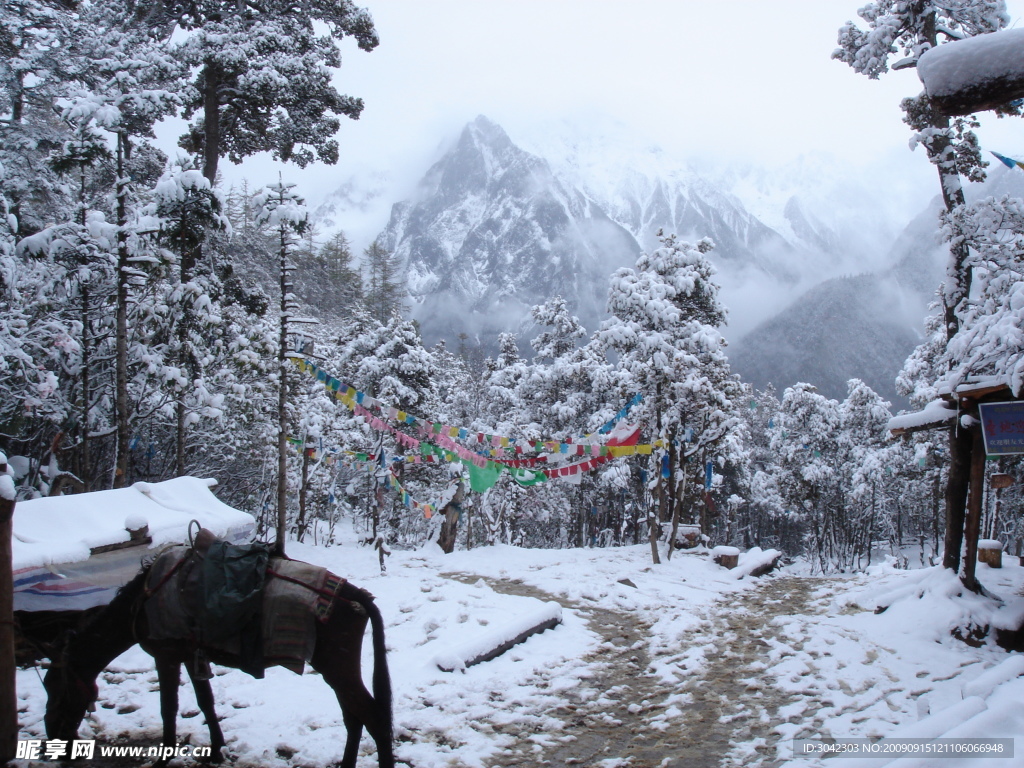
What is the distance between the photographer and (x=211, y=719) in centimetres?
400

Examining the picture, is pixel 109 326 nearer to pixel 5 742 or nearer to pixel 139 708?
pixel 139 708

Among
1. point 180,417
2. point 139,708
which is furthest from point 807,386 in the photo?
point 139,708

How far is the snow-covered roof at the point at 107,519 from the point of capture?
536 centimetres

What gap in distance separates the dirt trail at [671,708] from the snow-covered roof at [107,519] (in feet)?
15.1

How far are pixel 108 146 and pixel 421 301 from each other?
148 meters

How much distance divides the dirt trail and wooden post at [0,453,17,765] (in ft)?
10.4

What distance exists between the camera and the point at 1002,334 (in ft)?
18.3

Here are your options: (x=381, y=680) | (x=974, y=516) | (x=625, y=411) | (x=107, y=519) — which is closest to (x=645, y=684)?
(x=381, y=680)

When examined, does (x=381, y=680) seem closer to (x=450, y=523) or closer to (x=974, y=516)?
(x=974, y=516)

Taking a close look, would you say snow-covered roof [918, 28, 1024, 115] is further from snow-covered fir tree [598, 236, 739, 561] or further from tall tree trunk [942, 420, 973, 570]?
snow-covered fir tree [598, 236, 739, 561]

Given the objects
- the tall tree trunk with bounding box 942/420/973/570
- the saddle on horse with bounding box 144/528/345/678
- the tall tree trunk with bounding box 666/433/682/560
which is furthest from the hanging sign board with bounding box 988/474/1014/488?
the saddle on horse with bounding box 144/528/345/678

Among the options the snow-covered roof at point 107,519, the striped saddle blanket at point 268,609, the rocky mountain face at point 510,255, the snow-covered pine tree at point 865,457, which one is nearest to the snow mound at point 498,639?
the striped saddle blanket at point 268,609

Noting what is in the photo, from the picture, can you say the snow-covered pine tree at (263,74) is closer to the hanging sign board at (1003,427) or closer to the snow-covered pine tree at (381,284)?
the hanging sign board at (1003,427)

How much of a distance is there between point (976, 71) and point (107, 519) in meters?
8.16
